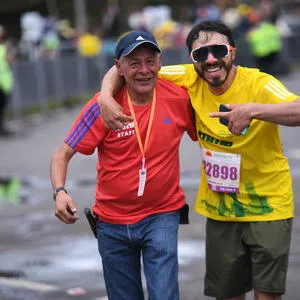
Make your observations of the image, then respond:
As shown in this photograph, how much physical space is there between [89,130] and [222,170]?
74cm

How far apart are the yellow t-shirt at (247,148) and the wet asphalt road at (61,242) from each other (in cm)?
169

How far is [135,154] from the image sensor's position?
5.06m

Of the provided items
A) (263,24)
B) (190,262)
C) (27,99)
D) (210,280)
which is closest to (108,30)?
(263,24)

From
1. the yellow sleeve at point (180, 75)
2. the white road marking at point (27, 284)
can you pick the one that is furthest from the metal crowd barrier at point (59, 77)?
the yellow sleeve at point (180, 75)

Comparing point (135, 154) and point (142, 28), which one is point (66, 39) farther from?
point (135, 154)

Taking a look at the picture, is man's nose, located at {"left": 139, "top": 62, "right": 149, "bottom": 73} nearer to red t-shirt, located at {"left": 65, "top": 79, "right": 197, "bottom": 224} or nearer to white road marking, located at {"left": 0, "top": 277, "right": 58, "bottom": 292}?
red t-shirt, located at {"left": 65, "top": 79, "right": 197, "bottom": 224}

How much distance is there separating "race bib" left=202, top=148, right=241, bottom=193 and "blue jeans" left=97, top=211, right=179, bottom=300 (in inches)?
11.2

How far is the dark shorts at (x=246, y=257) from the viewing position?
206 inches

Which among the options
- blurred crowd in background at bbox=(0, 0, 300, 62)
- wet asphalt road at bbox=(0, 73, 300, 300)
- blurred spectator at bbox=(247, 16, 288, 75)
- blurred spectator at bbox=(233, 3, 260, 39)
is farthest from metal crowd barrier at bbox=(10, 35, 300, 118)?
wet asphalt road at bbox=(0, 73, 300, 300)

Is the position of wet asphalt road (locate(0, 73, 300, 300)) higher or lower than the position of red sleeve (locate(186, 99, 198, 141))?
lower

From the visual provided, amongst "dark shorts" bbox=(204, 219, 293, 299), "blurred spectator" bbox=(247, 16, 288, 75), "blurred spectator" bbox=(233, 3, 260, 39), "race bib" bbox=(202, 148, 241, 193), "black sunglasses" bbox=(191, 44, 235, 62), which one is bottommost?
"blurred spectator" bbox=(233, 3, 260, 39)

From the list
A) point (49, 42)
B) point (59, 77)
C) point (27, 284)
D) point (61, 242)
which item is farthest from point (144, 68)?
point (49, 42)

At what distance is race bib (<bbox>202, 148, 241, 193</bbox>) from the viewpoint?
17.1ft

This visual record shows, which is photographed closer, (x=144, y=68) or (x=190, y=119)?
(x=144, y=68)
